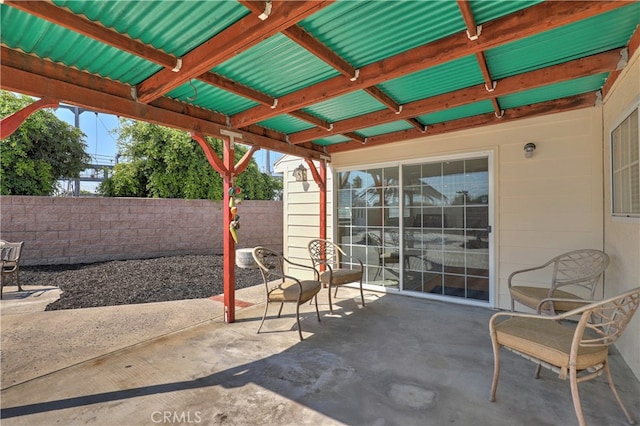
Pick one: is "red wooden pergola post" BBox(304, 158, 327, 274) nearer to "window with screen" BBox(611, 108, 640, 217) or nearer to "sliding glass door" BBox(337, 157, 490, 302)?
"sliding glass door" BBox(337, 157, 490, 302)

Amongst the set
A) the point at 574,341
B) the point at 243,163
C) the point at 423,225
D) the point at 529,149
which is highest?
the point at 529,149

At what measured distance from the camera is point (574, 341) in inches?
62.1

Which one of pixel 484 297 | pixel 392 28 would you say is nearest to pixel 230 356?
pixel 392 28

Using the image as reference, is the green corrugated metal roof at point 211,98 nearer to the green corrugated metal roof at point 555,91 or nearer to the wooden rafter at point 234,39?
the wooden rafter at point 234,39

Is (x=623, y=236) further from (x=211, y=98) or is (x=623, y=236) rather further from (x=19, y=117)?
(x=19, y=117)

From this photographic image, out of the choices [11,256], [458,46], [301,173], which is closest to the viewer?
[458,46]

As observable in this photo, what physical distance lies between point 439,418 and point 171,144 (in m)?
8.73

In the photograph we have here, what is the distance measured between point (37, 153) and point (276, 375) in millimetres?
8369

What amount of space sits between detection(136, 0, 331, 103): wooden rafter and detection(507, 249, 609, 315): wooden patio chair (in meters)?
2.95

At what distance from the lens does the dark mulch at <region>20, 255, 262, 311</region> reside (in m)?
4.28

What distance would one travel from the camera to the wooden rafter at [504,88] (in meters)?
2.33

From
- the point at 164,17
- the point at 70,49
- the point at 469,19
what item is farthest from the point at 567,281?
A: the point at 70,49

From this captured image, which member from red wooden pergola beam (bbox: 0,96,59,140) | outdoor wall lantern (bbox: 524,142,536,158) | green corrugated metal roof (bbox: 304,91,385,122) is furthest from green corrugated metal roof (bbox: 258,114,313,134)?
outdoor wall lantern (bbox: 524,142,536,158)

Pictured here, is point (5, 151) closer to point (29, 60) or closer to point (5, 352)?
point (5, 352)
